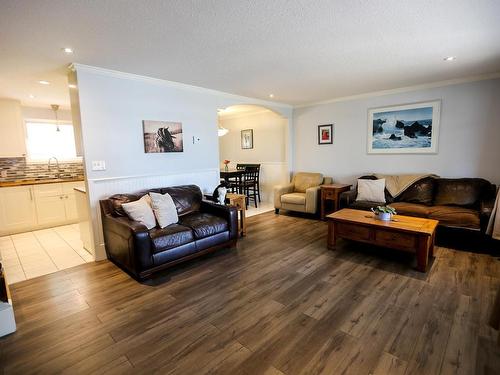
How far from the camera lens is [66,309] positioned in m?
2.38

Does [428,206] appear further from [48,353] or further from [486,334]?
[48,353]

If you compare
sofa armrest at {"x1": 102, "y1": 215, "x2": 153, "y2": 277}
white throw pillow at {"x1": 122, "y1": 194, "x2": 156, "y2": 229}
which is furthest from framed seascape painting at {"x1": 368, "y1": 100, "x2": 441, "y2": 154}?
sofa armrest at {"x1": 102, "y1": 215, "x2": 153, "y2": 277}

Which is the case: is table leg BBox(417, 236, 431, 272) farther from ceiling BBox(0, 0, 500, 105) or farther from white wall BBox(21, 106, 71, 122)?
white wall BBox(21, 106, 71, 122)

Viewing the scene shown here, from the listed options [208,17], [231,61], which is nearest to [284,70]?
[231,61]

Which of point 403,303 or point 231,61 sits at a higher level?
point 231,61

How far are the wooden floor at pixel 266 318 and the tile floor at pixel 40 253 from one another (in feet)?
0.90

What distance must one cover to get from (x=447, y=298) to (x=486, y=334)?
1.61 ft

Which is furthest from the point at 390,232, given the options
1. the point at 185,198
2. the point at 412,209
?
the point at 185,198

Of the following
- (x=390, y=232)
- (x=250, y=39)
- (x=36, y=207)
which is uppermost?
(x=250, y=39)

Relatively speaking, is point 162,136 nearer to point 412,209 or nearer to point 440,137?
point 412,209

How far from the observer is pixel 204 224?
339 centimetres

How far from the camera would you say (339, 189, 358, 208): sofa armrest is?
4660 millimetres

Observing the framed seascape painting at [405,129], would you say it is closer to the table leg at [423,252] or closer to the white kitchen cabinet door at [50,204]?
the table leg at [423,252]

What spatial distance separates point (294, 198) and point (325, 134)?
168cm
